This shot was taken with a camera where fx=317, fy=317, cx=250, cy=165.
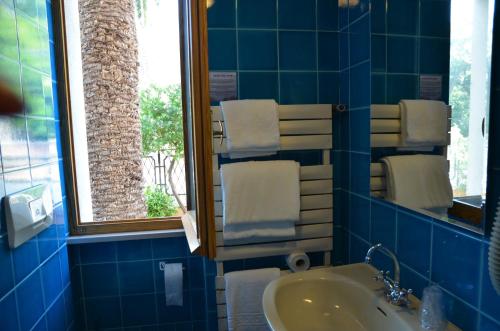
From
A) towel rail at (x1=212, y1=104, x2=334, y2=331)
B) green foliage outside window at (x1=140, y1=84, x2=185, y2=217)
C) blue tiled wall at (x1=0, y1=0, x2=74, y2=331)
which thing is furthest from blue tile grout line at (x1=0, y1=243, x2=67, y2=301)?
towel rail at (x1=212, y1=104, x2=334, y2=331)

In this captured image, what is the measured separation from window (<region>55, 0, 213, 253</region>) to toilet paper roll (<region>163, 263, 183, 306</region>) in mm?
255

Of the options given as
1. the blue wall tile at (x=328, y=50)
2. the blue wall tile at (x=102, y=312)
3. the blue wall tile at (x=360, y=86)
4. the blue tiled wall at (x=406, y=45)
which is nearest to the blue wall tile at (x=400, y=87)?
the blue tiled wall at (x=406, y=45)

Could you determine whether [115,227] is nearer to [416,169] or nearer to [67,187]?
[67,187]

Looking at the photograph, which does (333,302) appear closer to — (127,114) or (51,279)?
(51,279)

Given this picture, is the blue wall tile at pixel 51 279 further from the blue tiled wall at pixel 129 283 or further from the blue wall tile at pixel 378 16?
the blue wall tile at pixel 378 16

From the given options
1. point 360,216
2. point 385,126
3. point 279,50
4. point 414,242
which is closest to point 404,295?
point 414,242

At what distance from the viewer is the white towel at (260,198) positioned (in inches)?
59.1

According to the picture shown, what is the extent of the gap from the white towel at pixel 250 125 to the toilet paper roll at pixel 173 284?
2.55 ft

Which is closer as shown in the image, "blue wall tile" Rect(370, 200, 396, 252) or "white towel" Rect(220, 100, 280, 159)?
"blue wall tile" Rect(370, 200, 396, 252)

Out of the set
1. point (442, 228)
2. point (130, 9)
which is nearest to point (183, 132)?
point (130, 9)

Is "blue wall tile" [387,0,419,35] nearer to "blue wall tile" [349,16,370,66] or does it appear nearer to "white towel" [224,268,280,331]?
"blue wall tile" [349,16,370,66]

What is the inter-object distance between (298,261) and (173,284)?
0.72 metres

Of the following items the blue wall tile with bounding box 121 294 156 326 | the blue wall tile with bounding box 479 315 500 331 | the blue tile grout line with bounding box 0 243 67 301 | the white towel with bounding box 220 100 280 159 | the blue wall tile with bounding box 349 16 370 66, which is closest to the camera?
the blue wall tile with bounding box 479 315 500 331

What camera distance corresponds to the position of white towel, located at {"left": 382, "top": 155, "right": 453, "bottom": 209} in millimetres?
1018
